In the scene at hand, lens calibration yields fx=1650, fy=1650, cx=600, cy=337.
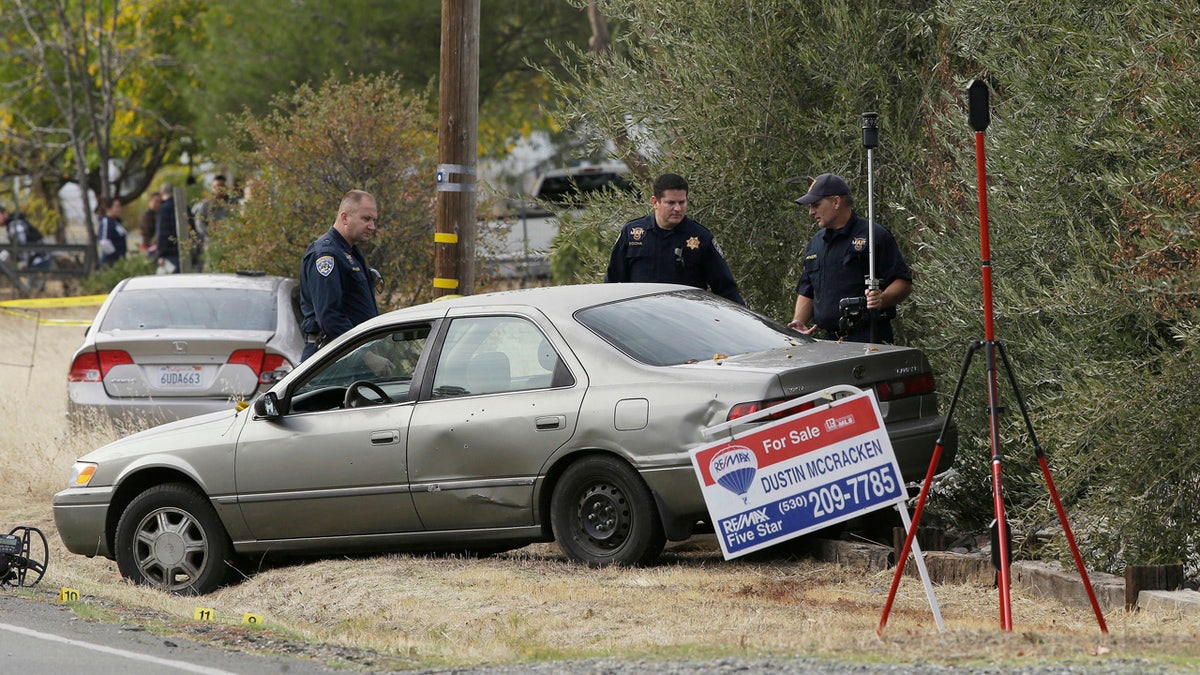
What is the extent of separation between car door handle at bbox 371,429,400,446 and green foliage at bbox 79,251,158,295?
17.8 metres

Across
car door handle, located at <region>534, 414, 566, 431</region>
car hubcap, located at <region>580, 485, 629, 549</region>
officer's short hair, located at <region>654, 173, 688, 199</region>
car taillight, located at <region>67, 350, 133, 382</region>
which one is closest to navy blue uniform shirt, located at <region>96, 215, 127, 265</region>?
car taillight, located at <region>67, 350, 133, 382</region>

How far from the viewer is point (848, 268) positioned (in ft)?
30.5

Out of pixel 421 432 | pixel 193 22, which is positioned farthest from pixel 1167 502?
pixel 193 22

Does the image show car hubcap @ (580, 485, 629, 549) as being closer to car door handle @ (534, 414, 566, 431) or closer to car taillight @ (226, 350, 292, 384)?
car door handle @ (534, 414, 566, 431)

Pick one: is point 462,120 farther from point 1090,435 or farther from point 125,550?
point 1090,435

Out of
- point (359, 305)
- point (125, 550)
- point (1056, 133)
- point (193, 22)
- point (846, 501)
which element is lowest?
point (125, 550)

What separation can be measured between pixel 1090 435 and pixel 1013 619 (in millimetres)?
942

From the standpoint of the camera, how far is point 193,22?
33906 mm

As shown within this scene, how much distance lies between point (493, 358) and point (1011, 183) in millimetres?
2699

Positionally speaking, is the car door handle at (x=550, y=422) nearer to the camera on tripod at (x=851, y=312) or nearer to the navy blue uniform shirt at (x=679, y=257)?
the camera on tripod at (x=851, y=312)

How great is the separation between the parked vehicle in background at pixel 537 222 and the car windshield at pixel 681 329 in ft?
8.50

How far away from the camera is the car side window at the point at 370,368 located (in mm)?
8547

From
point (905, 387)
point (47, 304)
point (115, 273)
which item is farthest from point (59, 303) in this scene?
point (905, 387)

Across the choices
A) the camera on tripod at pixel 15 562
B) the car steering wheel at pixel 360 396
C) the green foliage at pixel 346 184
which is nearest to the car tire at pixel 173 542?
the camera on tripod at pixel 15 562
